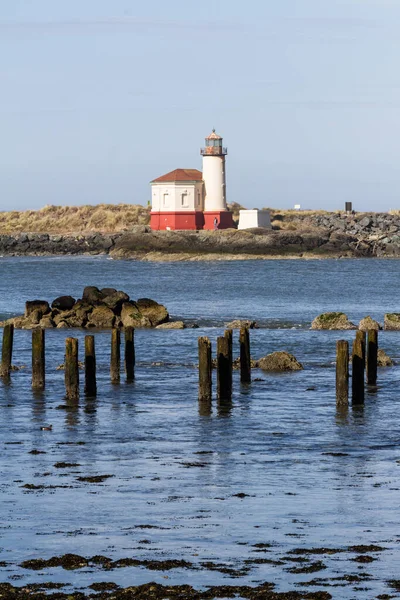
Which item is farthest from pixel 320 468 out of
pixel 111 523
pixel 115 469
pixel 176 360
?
pixel 176 360

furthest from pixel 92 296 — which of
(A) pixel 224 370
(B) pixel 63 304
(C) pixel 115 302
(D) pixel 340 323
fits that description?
(A) pixel 224 370

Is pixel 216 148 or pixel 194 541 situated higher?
pixel 216 148

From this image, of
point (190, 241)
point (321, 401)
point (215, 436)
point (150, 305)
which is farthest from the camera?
point (190, 241)

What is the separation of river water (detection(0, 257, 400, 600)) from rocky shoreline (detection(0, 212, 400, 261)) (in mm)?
74352

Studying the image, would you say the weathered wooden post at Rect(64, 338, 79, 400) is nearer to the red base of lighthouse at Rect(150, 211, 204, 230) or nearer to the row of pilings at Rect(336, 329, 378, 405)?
the row of pilings at Rect(336, 329, 378, 405)

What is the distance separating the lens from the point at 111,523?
572 inches

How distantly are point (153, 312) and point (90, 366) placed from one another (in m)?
17.5

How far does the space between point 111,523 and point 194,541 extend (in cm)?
132

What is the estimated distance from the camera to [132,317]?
137 ft

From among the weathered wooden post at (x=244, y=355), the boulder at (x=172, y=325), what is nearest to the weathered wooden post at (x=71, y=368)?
the weathered wooden post at (x=244, y=355)

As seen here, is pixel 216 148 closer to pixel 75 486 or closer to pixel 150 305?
pixel 150 305

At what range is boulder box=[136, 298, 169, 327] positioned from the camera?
42094 millimetres

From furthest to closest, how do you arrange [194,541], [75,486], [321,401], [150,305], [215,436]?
1. [150,305]
2. [321,401]
3. [215,436]
4. [75,486]
5. [194,541]

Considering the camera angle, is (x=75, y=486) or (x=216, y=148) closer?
(x=75, y=486)
